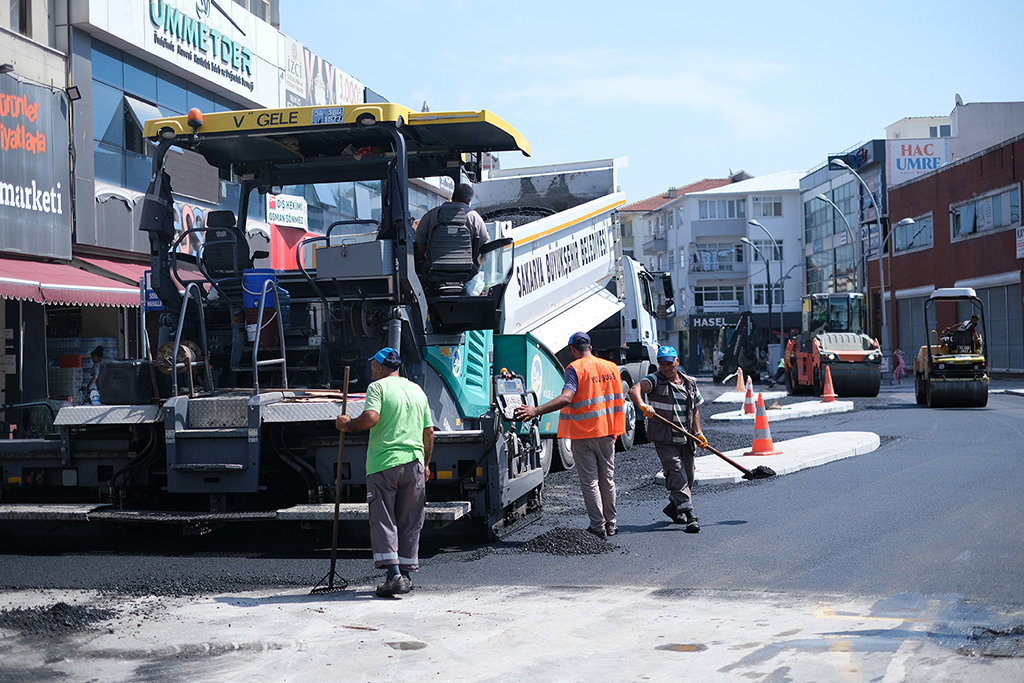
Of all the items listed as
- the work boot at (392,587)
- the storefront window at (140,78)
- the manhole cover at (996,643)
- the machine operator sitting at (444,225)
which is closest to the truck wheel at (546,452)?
the machine operator sitting at (444,225)

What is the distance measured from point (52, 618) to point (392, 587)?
1.89 m

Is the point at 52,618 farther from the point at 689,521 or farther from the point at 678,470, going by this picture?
the point at 678,470

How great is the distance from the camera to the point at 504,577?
685cm

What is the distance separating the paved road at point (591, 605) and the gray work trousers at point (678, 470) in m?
0.32

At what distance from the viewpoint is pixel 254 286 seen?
26.1 feet

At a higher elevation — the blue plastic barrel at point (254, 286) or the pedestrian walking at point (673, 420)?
the blue plastic barrel at point (254, 286)

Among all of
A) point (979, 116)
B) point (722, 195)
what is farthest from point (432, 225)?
point (722, 195)

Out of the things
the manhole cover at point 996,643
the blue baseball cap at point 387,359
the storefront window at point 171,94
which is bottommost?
the manhole cover at point 996,643

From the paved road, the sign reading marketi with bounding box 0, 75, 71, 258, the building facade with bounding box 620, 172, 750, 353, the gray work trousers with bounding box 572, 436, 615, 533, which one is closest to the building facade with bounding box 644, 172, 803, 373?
the building facade with bounding box 620, 172, 750, 353

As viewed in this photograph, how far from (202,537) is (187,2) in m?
14.3

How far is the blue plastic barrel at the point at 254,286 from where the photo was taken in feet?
25.9

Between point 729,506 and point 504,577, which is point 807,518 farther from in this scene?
point 504,577

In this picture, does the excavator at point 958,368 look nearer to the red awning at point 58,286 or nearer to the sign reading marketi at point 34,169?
Answer: the red awning at point 58,286

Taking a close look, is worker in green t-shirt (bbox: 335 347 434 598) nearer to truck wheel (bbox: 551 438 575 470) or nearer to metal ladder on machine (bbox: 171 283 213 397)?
metal ladder on machine (bbox: 171 283 213 397)
